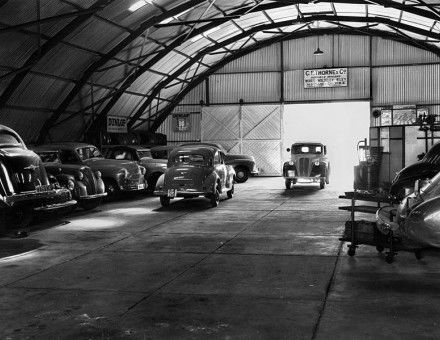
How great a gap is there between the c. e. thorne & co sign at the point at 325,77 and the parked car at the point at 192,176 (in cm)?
1483

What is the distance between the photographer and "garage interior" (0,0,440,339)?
16.6 ft

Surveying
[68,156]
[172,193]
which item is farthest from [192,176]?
[68,156]

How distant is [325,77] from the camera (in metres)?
28.6

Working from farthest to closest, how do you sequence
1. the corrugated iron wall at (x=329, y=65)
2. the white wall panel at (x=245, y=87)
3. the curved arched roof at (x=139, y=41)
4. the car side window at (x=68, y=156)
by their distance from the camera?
the white wall panel at (x=245, y=87), the corrugated iron wall at (x=329, y=65), the curved arched roof at (x=139, y=41), the car side window at (x=68, y=156)

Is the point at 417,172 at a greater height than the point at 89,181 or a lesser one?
greater

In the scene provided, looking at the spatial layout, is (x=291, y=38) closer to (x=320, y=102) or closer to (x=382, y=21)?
(x=320, y=102)

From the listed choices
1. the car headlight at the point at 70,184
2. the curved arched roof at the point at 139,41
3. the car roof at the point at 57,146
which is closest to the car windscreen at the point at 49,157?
the car roof at the point at 57,146

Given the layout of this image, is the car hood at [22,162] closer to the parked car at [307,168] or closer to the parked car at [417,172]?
the parked car at [417,172]

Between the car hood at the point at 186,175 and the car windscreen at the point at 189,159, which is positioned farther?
the car windscreen at the point at 189,159

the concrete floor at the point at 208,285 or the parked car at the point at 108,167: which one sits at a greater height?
the parked car at the point at 108,167

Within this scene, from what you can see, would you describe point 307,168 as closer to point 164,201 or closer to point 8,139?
point 164,201

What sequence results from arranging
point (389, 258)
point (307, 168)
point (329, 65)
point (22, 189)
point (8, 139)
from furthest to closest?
point (329, 65) < point (307, 168) < point (8, 139) < point (22, 189) < point (389, 258)

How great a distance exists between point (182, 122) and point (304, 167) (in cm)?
1218

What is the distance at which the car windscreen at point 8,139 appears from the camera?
402 inches
